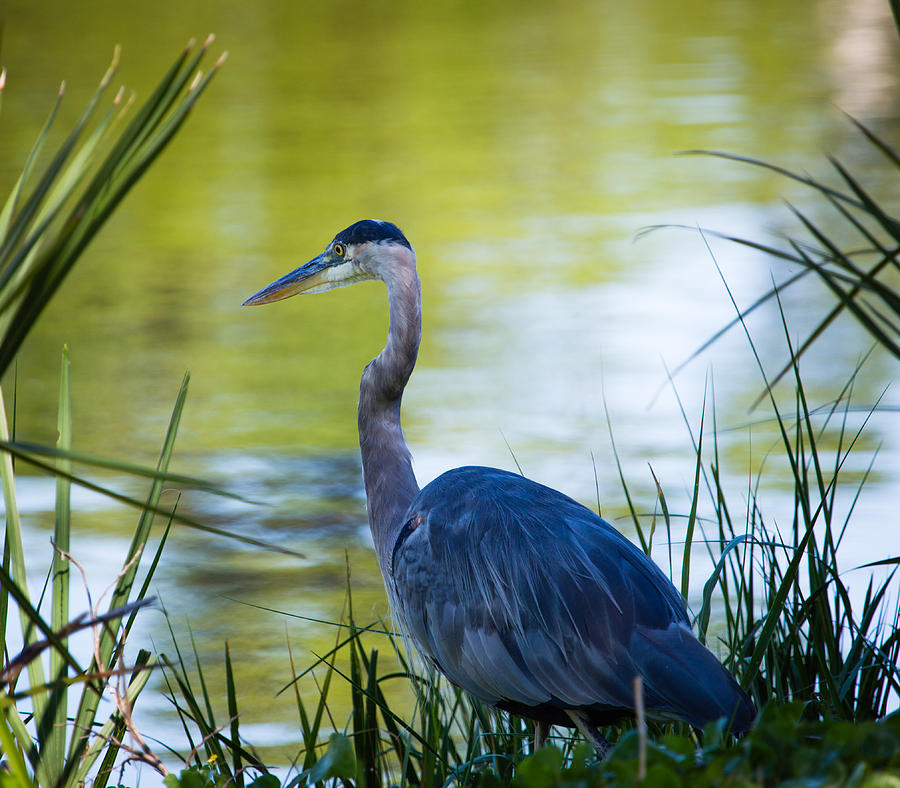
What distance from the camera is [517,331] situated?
6691mm

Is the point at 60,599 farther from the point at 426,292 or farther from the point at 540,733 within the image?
the point at 426,292

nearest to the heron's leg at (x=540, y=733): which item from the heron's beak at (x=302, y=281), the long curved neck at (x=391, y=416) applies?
the long curved neck at (x=391, y=416)

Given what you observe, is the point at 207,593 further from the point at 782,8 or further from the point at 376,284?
the point at 782,8

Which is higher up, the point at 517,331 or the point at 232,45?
the point at 232,45

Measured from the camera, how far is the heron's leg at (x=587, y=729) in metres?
2.48

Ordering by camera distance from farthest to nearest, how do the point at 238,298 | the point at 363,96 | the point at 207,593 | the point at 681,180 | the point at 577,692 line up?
the point at 363,96 → the point at 681,180 → the point at 238,298 → the point at 207,593 → the point at 577,692

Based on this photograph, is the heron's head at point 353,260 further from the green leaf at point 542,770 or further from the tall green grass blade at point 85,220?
the green leaf at point 542,770

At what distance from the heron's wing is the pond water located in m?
0.83

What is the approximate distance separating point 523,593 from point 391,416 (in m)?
0.84

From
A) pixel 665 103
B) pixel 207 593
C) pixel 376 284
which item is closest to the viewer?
pixel 207 593

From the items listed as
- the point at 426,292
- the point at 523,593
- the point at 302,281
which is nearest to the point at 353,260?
the point at 302,281

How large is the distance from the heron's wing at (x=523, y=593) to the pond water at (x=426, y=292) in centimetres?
83

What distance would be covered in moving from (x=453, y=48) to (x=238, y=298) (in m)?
8.76

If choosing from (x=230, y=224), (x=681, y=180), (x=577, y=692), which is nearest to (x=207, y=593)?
(x=577, y=692)
